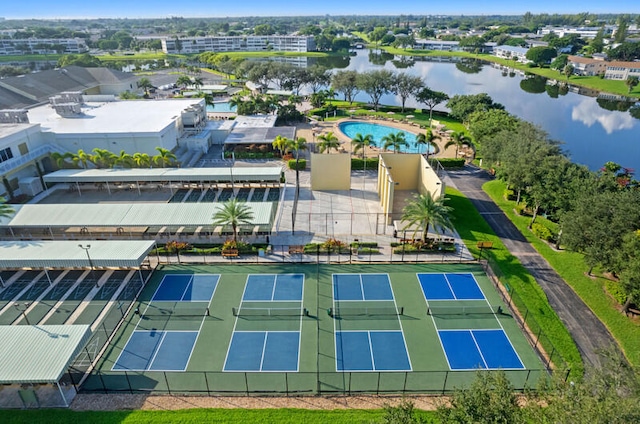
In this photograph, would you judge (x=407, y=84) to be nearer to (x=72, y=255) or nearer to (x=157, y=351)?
(x=72, y=255)

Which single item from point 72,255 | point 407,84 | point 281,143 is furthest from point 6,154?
point 407,84

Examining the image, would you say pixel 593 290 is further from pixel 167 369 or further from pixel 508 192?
pixel 167 369

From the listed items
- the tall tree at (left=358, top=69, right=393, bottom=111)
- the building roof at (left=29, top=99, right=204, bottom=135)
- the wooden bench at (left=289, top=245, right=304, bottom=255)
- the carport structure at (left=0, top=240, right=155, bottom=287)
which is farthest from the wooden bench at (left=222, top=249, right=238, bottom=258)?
the tall tree at (left=358, top=69, right=393, bottom=111)

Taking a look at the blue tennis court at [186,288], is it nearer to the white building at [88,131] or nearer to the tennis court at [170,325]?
the tennis court at [170,325]

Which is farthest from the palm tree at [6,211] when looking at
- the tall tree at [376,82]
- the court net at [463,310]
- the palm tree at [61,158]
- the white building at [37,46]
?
the white building at [37,46]

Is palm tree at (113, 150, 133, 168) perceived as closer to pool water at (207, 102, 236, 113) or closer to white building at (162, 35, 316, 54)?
pool water at (207, 102, 236, 113)

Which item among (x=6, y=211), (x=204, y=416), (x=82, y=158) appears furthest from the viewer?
(x=82, y=158)
